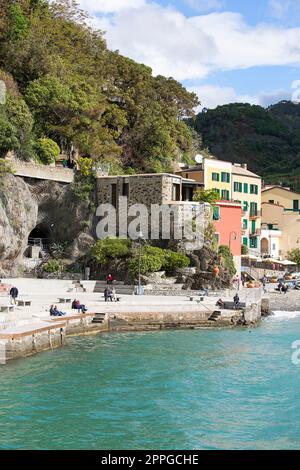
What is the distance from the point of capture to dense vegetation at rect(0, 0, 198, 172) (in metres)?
50.5

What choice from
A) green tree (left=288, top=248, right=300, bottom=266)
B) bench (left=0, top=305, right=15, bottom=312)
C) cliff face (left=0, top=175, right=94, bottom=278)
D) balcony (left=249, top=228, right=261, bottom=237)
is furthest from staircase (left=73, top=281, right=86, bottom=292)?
green tree (left=288, top=248, right=300, bottom=266)

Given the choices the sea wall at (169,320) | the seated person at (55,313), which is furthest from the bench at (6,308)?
the sea wall at (169,320)

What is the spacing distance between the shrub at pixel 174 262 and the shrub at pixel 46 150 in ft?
38.6

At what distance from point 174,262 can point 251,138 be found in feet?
258

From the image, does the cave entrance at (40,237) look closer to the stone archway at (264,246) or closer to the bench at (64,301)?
the bench at (64,301)

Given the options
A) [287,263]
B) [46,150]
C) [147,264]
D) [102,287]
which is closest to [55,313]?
[102,287]

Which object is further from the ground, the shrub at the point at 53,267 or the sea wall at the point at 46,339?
the shrub at the point at 53,267

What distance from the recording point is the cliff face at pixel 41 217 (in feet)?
146

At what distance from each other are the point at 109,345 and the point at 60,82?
2758cm

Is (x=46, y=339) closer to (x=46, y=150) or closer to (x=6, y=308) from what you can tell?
(x=6, y=308)

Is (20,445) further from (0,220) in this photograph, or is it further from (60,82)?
(60,82)

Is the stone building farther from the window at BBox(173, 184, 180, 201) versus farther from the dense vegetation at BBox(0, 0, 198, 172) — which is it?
the dense vegetation at BBox(0, 0, 198, 172)

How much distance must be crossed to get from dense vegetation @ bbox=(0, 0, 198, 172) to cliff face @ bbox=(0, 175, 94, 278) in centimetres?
283
